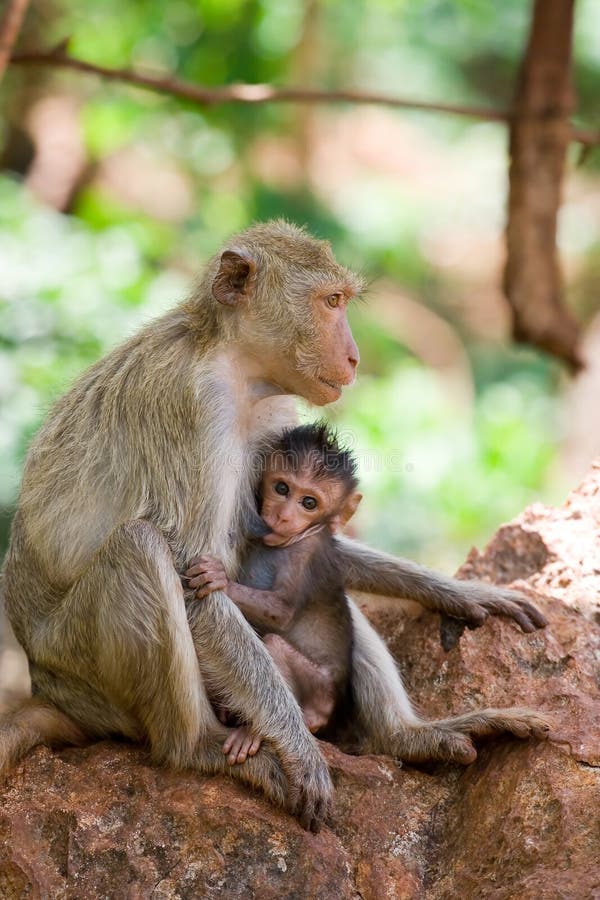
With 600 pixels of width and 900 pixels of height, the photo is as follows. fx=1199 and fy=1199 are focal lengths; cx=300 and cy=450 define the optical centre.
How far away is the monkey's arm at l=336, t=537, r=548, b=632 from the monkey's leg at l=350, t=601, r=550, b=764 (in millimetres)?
351

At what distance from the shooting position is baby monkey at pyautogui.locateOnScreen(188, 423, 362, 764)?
5375 millimetres

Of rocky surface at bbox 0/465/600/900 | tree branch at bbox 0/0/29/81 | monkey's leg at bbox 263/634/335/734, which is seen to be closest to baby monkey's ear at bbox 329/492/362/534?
monkey's leg at bbox 263/634/335/734

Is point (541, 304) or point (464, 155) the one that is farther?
point (464, 155)

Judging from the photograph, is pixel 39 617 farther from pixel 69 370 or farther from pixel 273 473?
pixel 69 370

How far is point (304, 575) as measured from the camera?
18.0 feet

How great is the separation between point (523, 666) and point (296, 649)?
1051mm

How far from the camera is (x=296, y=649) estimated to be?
545 cm

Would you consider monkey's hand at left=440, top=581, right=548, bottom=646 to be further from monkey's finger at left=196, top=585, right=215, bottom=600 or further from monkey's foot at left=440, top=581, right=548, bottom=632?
monkey's finger at left=196, top=585, right=215, bottom=600

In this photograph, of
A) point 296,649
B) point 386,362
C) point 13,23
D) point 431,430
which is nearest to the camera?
point 296,649

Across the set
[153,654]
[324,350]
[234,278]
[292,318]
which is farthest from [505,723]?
[234,278]

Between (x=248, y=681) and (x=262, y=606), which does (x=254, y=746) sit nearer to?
(x=248, y=681)

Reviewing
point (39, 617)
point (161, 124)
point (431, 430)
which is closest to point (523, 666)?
point (39, 617)

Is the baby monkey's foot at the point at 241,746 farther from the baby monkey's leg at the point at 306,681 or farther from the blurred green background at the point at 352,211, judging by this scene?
the blurred green background at the point at 352,211

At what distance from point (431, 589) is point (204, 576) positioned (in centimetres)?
145
